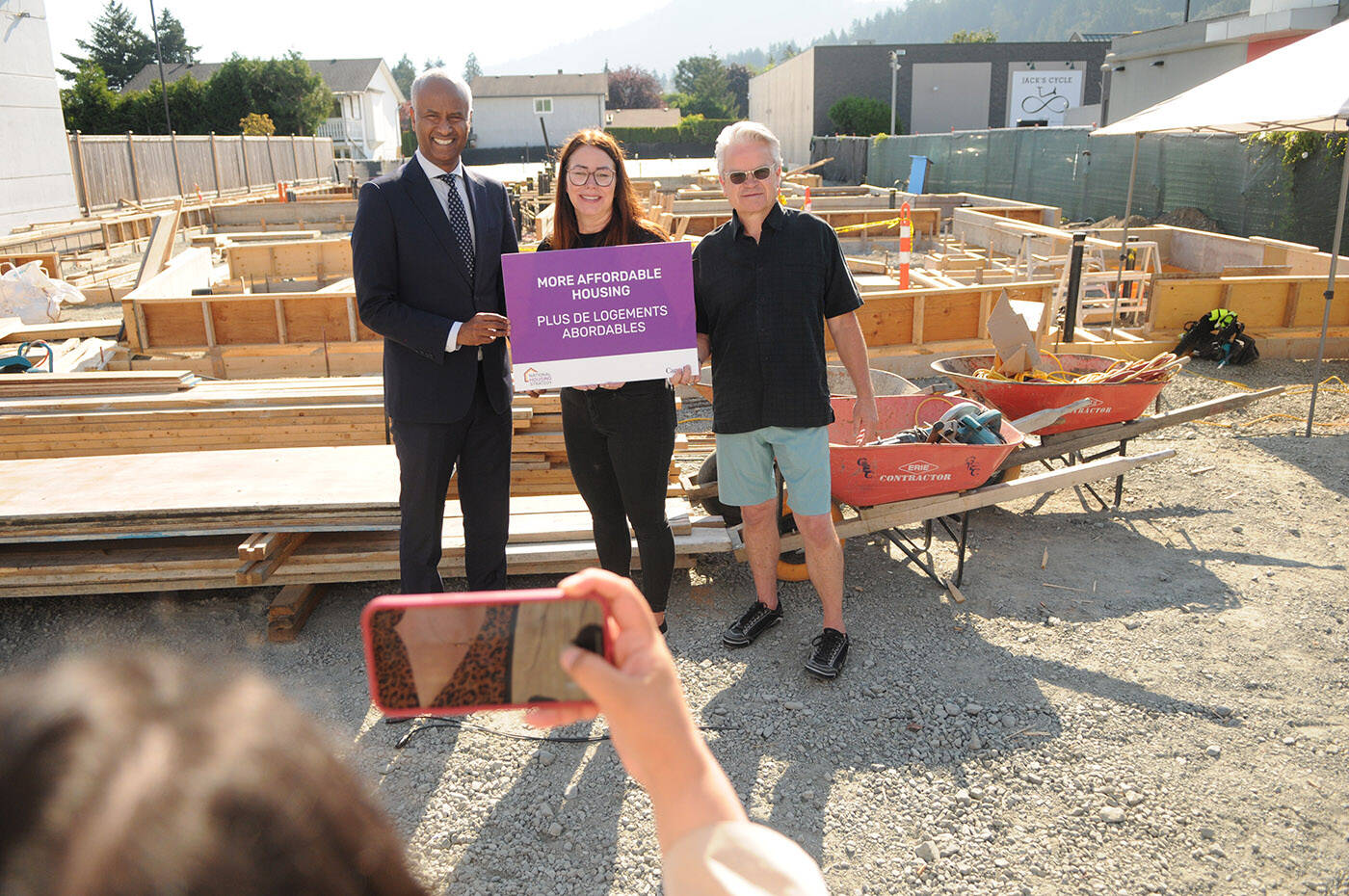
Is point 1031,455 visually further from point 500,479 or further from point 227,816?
point 227,816

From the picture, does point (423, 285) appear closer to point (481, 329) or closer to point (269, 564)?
point (481, 329)

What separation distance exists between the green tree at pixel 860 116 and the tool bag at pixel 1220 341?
51176 mm

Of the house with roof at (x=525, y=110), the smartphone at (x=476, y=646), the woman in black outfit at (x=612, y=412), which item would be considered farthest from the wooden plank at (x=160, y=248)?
the house with roof at (x=525, y=110)

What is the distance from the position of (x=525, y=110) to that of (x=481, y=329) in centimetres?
9419

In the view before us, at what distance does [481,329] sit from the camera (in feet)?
13.1

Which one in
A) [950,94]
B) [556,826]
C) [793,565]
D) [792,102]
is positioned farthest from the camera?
[792,102]

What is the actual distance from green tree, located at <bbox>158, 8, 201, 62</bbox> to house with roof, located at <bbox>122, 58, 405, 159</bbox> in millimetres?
10450

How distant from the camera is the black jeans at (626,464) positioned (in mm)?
4344

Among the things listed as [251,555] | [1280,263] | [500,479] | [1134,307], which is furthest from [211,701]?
[1280,263]

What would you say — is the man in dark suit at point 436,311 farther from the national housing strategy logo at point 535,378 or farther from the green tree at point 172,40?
the green tree at point 172,40

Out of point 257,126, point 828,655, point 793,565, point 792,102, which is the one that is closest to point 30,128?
point 257,126

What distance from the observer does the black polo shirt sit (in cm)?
430

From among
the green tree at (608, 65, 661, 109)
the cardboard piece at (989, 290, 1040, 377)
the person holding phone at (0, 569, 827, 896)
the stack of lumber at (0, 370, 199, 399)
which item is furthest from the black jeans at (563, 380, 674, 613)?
the green tree at (608, 65, 661, 109)

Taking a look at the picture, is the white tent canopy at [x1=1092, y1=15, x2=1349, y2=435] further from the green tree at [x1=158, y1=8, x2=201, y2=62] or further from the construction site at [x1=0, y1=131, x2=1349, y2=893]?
the green tree at [x1=158, y1=8, x2=201, y2=62]
